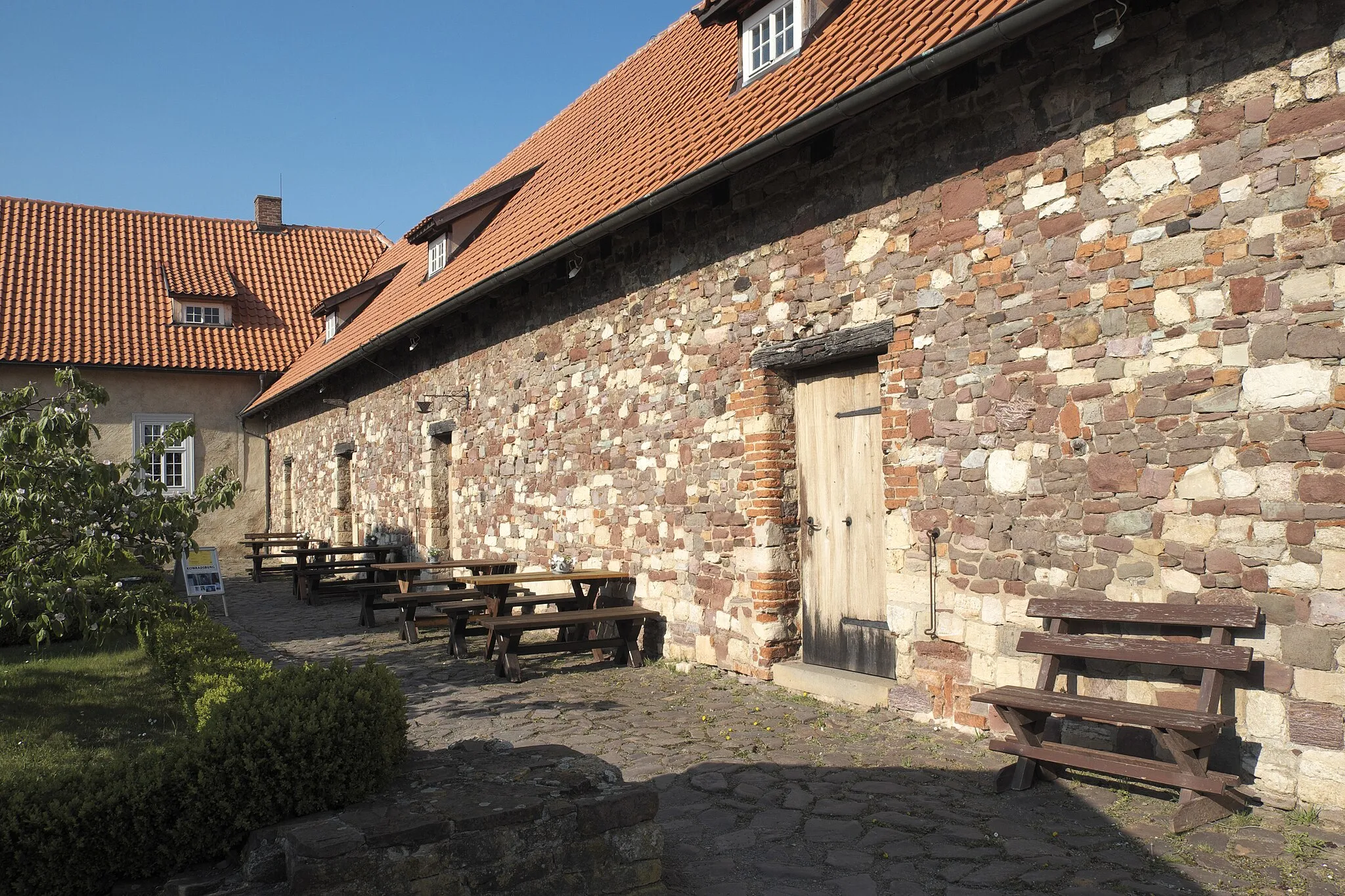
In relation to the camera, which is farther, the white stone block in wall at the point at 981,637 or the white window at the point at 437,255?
the white window at the point at 437,255

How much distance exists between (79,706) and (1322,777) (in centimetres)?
752

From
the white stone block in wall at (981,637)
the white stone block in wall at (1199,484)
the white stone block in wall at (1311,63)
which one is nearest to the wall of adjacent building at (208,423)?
the white stone block in wall at (981,637)

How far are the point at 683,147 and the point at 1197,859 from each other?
6.66 meters

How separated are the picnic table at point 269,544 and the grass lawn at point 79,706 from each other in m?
7.23

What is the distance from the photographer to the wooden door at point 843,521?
6789 millimetres

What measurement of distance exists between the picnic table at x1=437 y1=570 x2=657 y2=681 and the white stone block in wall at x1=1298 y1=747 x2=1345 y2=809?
497 cm

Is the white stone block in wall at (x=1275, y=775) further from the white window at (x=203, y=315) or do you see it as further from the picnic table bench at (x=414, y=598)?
the white window at (x=203, y=315)

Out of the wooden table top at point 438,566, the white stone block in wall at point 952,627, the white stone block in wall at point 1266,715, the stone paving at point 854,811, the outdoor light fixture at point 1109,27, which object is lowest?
the stone paving at point 854,811

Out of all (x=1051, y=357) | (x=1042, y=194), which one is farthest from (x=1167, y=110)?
(x=1051, y=357)

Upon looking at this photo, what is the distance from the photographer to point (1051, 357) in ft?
17.8

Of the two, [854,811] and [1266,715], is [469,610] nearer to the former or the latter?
[854,811]

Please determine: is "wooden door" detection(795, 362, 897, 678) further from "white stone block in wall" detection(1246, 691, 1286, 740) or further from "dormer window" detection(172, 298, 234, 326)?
"dormer window" detection(172, 298, 234, 326)

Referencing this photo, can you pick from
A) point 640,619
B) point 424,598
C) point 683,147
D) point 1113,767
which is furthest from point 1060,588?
point 424,598

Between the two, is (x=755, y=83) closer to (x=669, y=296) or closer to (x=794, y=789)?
(x=669, y=296)
